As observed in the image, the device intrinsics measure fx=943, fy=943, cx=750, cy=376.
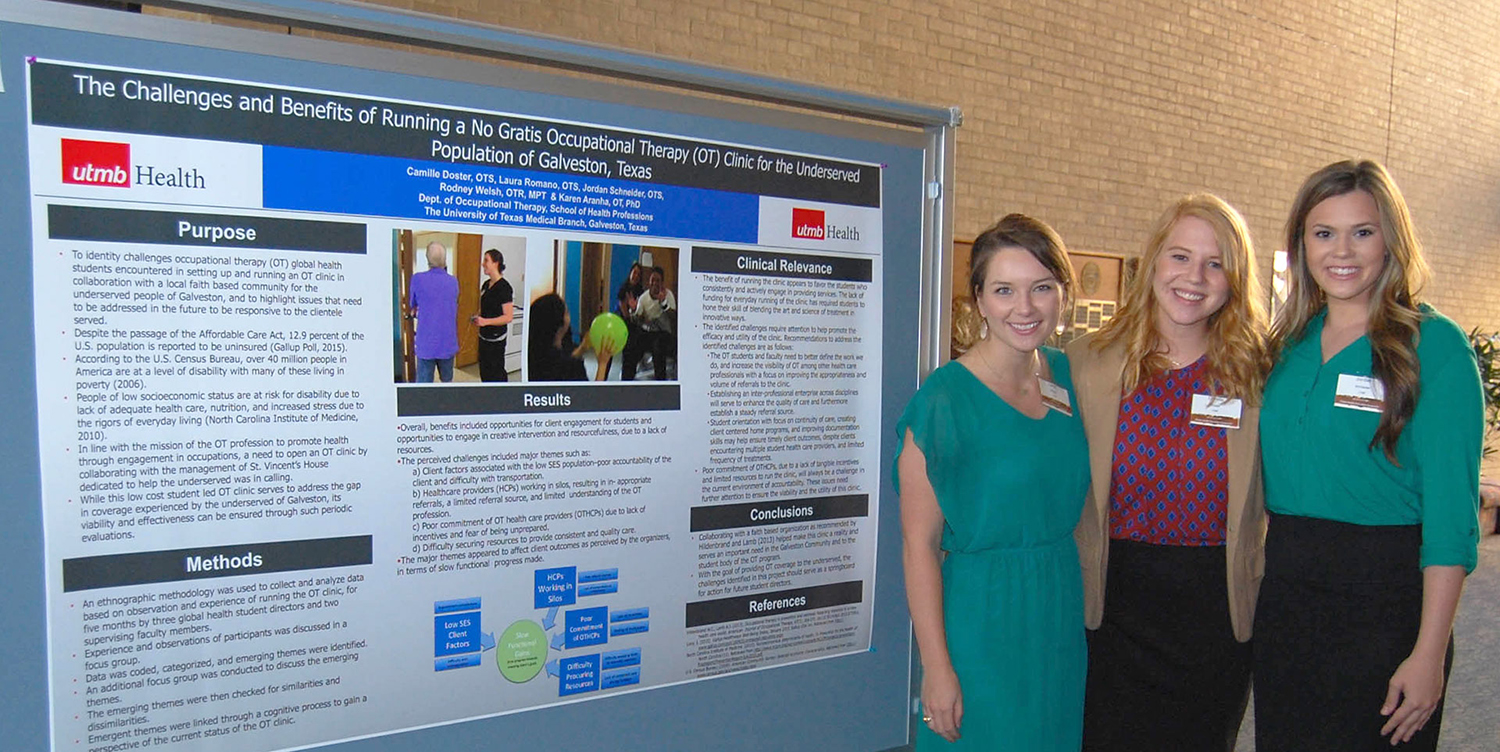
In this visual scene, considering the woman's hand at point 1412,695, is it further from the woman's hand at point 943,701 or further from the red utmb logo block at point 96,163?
the red utmb logo block at point 96,163

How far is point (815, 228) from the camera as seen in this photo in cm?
191

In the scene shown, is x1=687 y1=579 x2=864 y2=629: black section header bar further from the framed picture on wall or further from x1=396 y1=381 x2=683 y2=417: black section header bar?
the framed picture on wall

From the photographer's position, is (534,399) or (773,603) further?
(773,603)

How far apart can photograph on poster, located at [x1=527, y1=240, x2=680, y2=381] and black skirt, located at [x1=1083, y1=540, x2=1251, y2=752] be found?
1192mm

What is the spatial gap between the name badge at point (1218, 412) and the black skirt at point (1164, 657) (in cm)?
28

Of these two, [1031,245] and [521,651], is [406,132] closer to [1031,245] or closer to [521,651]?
[521,651]

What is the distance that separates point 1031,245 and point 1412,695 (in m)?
1.18

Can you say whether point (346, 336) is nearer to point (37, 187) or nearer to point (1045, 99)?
point (37, 187)

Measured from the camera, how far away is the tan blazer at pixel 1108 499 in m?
2.07

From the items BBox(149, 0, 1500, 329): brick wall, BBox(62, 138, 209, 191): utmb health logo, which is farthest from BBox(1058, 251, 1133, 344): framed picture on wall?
BBox(62, 138, 209, 191): utmb health logo

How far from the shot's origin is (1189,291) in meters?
2.12

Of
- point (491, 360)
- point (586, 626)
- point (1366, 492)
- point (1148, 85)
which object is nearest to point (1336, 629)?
point (1366, 492)

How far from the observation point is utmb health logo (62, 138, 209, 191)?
4.30 ft

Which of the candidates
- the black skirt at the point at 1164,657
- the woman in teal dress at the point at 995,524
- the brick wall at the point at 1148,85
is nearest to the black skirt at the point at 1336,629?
the black skirt at the point at 1164,657
